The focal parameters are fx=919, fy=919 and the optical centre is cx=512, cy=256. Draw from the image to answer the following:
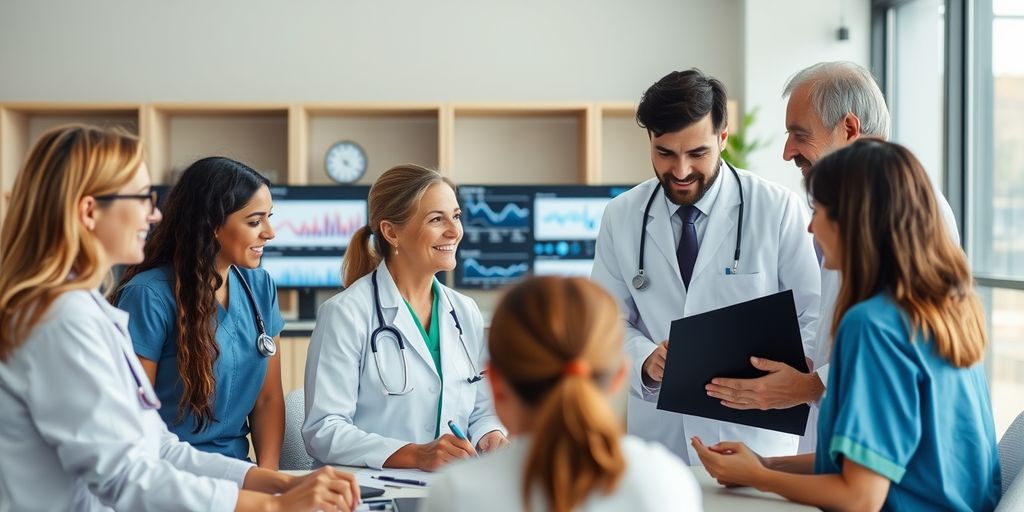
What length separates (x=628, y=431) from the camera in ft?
7.67

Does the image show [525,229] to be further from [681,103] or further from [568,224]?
[681,103]

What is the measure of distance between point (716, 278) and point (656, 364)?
335 millimetres

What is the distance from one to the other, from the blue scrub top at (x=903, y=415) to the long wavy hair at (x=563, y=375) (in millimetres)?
504

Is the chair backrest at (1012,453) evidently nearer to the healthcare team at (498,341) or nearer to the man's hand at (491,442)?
the healthcare team at (498,341)

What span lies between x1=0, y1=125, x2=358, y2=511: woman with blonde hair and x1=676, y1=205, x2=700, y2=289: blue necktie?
108 centimetres

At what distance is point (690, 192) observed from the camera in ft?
7.16

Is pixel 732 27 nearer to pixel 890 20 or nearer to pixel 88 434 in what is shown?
pixel 890 20

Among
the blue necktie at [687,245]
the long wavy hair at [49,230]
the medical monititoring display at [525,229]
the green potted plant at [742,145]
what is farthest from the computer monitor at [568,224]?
the long wavy hair at [49,230]

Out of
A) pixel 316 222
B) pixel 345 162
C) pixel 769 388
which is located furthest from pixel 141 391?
pixel 345 162

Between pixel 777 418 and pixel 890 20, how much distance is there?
11.0 feet

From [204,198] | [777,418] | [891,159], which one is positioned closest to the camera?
[891,159]

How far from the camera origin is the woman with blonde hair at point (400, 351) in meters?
1.86

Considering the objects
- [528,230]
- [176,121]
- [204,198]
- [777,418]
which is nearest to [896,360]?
[777,418]

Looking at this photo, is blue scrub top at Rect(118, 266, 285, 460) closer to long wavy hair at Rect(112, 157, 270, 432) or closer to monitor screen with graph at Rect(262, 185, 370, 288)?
long wavy hair at Rect(112, 157, 270, 432)
